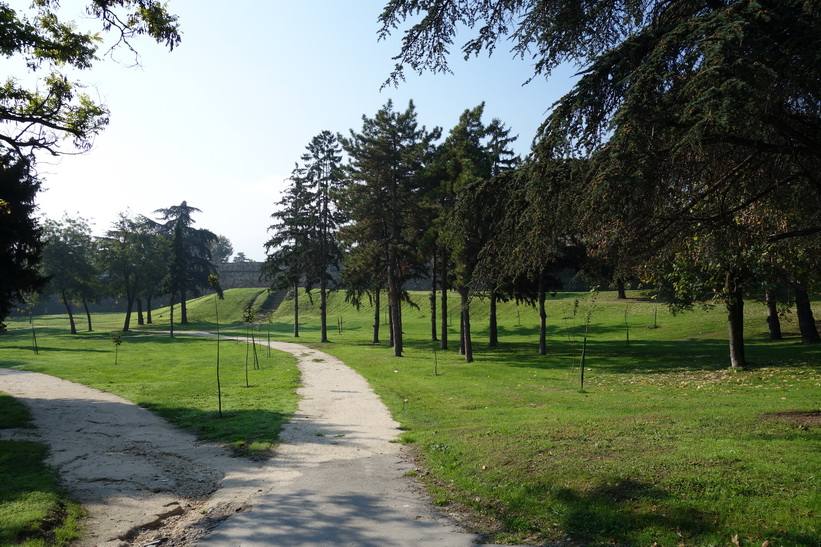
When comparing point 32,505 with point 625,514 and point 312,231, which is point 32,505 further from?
point 312,231

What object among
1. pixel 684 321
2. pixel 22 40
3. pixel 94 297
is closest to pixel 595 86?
pixel 22 40

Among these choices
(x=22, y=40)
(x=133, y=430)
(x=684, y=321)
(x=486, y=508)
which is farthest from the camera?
(x=684, y=321)

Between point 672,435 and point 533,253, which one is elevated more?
point 533,253

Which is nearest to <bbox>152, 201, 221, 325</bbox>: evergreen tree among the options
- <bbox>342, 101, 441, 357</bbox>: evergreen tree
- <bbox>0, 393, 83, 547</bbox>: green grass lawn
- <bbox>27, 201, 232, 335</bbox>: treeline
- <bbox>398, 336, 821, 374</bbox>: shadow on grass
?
<bbox>27, 201, 232, 335</bbox>: treeline

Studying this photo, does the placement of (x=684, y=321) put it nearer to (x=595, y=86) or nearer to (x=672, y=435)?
(x=672, y=435)

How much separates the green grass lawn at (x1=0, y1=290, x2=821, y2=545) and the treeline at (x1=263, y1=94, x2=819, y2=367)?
2.58 metres

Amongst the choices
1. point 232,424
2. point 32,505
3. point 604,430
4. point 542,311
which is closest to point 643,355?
point 542,311

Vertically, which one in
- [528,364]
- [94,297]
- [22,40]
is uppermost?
[22,40]

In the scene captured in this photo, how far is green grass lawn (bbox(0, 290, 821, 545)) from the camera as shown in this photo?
17.3 ft

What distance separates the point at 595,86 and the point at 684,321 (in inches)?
1419

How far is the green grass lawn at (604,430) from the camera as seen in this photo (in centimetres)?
528

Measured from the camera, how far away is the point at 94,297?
169ft

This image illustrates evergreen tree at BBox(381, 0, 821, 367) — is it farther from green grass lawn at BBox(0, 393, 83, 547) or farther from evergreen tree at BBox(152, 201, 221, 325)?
evergreen tree at BBox(152, 201, 221, 325)

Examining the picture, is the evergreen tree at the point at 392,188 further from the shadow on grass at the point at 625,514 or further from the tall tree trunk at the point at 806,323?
the shadow on grass at the point at 625,514
